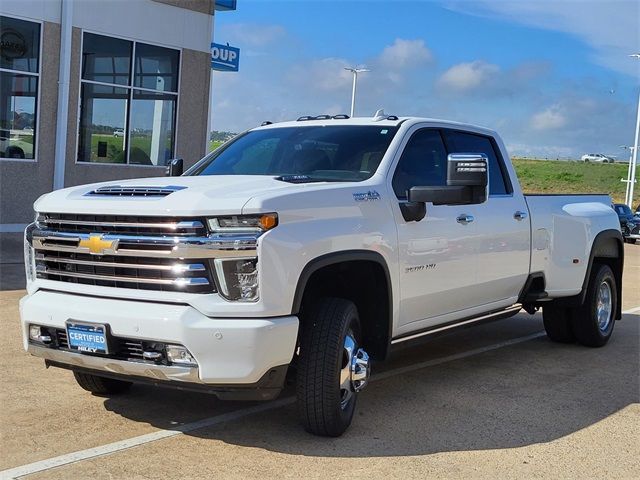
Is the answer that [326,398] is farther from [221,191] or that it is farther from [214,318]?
[221,191]

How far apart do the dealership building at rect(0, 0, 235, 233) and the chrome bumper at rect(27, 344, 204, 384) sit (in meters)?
10.5

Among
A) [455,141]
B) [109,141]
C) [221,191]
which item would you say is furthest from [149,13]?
[221,191]

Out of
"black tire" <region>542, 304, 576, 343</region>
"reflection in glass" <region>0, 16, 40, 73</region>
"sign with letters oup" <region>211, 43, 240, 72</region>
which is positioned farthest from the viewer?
"sign with letters oup" <region>211, 43, 240, 72</region>

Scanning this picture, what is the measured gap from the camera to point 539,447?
485 centimetres

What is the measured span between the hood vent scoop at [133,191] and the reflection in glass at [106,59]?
38.2 ft

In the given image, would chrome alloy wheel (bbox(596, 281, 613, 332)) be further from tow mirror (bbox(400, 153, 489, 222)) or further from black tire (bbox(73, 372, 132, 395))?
black tire (bbox(73, 372, 132, 395))

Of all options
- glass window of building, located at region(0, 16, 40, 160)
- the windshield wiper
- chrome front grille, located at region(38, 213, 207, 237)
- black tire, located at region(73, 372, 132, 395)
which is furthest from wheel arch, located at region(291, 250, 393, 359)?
glass window of building, located at region(0, 16, 40, 160)

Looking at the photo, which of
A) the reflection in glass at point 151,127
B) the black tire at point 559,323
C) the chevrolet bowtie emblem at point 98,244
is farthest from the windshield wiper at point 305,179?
the reflection in glass at point 151,127

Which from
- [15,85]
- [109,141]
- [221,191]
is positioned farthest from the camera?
[109,141]

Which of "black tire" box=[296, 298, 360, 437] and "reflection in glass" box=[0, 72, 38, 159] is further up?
"reflection in glass" box=[0, 72, 38, 159]

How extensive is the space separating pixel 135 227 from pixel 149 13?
43.7ft

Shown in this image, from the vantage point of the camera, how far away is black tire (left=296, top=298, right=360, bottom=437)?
14.9 feet

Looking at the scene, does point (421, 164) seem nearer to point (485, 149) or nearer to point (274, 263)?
point (485, 149)

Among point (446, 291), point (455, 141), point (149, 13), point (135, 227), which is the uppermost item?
point (149, 13)
